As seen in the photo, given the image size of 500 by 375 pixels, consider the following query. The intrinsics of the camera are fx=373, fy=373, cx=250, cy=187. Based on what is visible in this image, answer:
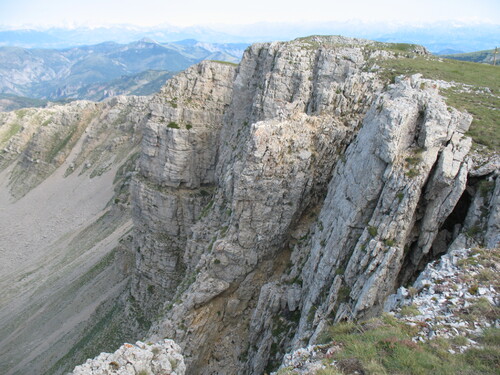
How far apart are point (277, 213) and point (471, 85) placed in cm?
2320

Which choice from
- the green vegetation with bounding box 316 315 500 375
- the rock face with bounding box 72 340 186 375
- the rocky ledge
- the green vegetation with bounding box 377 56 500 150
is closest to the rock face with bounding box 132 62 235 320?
the green vegetation with bounding box 377 56 500 150

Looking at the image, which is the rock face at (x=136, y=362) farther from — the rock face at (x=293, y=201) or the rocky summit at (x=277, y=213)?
the rock face at (x=293, y=201)

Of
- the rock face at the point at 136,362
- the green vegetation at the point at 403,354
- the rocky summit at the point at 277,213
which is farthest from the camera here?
the rocky summit at the point at 277,213

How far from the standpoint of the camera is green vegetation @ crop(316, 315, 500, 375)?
456 inches

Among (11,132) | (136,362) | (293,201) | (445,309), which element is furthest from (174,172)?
(11,132)

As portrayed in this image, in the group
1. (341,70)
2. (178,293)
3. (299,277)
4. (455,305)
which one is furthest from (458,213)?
(341,70)

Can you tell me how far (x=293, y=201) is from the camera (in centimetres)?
2866

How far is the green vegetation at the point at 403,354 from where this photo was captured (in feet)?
38.0

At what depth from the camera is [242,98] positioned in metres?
49.2

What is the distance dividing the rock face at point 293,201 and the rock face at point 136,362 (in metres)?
6.83

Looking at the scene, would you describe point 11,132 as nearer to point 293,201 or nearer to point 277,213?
point 277,213

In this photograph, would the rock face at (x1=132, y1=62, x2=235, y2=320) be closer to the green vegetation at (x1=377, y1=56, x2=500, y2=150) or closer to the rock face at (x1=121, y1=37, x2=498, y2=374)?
the rock face at (x1=121, y1=37, x2=498, y2=374)

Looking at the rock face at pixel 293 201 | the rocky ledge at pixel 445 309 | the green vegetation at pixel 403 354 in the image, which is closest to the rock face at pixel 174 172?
the rock face at pixel 293 201

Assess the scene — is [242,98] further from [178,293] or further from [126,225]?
[126,225]
